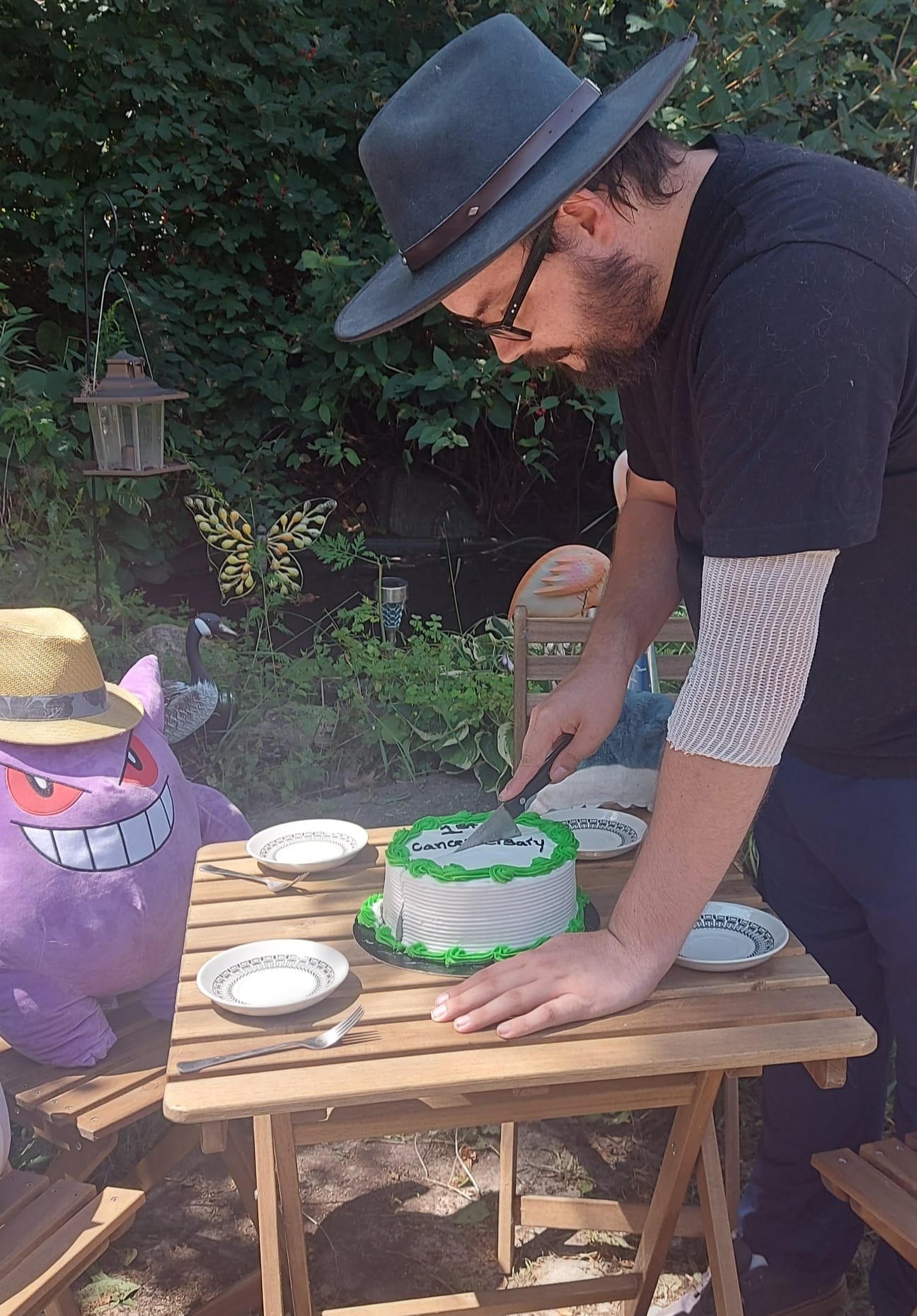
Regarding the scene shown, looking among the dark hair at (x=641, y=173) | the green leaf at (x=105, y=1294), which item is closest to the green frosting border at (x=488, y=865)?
the dark hair at (x=641, y=173)

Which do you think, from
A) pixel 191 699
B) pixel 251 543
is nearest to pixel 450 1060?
pixel 191 699

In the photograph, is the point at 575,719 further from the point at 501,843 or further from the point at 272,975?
the point at 272,975

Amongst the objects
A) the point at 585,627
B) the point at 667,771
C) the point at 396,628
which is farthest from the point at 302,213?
the point at 667,771

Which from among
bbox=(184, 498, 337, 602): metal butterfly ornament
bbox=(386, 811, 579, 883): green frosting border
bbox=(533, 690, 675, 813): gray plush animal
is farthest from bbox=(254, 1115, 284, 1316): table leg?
bbox=(184, 498, 337, 602): metal butterfly ornament

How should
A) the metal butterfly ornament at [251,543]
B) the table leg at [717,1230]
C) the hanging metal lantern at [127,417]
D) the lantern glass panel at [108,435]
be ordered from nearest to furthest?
the table leg at [717,1230] → the hanging metal lantern at [127,417] → the lantern glass panel at [108,435] → the metal butterfly ornament at [251,543]

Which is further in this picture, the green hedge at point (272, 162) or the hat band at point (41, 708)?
the green hedge at point (272, 162)

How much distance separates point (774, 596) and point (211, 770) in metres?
3.22

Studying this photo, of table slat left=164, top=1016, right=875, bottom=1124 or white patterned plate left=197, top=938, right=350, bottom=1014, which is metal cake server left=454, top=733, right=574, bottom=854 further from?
table slat left=164, top=1016, right=875, bottom=1124

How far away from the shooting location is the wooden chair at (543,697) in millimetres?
2475

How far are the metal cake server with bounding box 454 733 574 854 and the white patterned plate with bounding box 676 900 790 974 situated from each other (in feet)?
1.07

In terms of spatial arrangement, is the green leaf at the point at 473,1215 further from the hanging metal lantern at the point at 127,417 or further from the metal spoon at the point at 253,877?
the hanging metal lantern at the point at 127,417

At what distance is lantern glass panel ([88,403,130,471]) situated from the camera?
3.86 m

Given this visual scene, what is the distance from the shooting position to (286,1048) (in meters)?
1.50

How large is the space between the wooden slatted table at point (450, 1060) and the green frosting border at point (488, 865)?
139 millimetres
